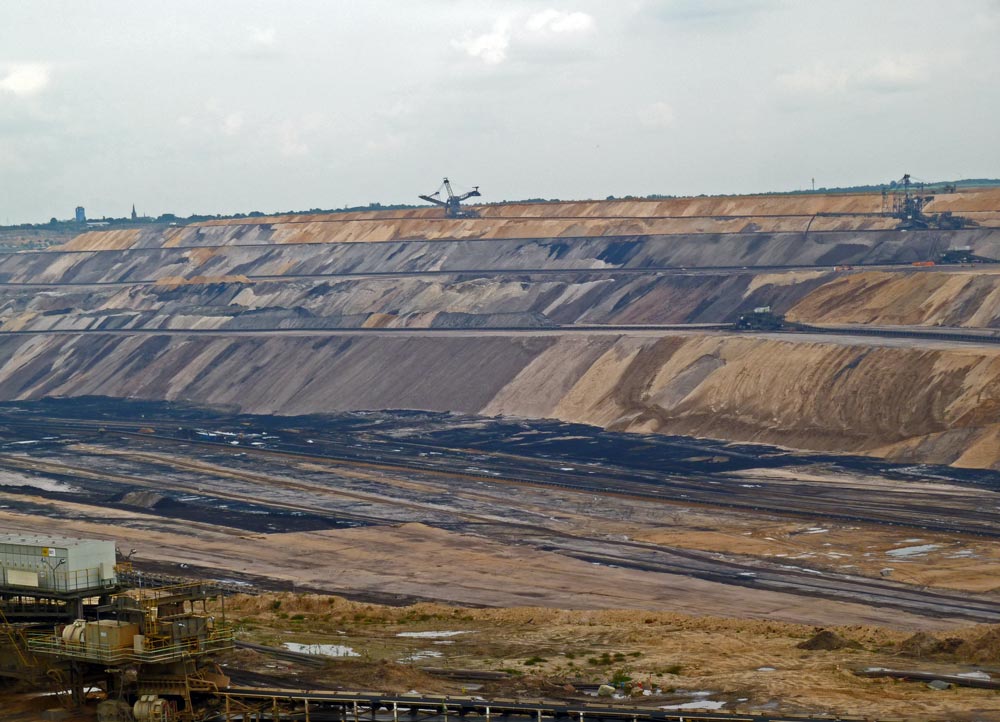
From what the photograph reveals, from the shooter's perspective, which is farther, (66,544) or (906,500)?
(906,500)

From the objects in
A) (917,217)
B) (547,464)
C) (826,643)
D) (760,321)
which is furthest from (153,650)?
(917,217)

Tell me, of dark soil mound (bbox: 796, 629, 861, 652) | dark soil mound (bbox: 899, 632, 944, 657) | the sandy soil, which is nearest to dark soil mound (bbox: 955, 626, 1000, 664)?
the sandy soil

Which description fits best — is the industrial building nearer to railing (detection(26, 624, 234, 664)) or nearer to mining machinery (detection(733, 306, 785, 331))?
railing (detection(26, 624, 234, 664))

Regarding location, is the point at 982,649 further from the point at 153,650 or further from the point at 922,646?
the point at 153,650

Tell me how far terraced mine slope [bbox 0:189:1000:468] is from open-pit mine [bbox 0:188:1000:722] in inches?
15.8

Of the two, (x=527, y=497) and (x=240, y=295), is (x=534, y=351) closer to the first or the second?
(x=527, y=497)

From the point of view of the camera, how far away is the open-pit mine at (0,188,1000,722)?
123 feet

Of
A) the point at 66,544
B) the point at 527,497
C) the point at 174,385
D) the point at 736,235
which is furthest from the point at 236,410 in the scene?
the point at 66,544

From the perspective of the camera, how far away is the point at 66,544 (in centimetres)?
3750

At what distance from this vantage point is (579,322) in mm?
133250

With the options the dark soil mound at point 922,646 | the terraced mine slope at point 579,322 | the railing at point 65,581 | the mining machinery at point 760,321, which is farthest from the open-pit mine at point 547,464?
the railing at point 65,581

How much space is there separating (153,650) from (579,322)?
101 m

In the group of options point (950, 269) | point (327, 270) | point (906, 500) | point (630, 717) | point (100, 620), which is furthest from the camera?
point (327, 270)

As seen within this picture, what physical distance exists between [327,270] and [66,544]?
448 feet
